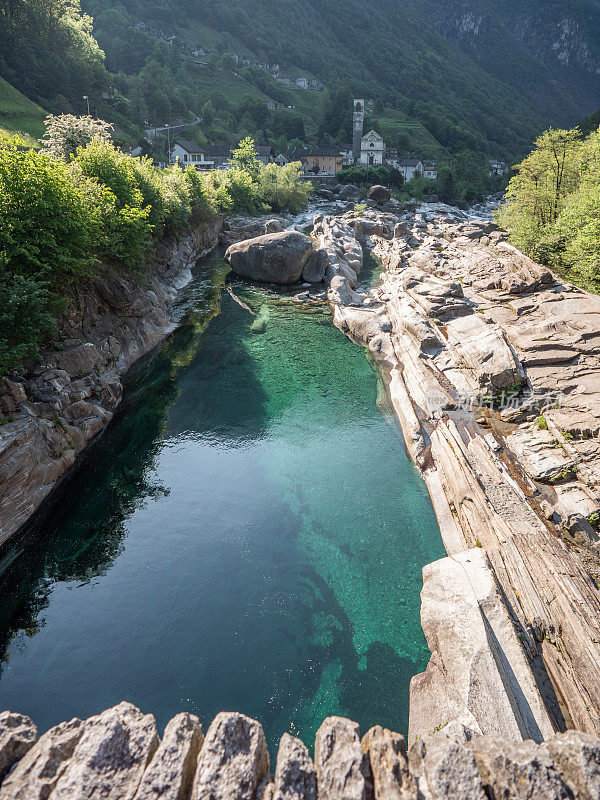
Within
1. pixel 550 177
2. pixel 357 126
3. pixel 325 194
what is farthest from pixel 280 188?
pixel 357 126

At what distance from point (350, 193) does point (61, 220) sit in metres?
93.6

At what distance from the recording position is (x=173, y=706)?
1060 centimetres

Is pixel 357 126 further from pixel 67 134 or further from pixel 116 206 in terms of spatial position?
pixel 116 206

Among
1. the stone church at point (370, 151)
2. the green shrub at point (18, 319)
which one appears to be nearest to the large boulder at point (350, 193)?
the stone church at point (370, 151)

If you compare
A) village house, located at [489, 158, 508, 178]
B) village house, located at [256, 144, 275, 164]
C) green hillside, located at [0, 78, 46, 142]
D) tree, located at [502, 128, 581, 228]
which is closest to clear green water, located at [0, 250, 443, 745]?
tree, located at [502, 128, 581, 228]

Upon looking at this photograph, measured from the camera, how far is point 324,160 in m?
126

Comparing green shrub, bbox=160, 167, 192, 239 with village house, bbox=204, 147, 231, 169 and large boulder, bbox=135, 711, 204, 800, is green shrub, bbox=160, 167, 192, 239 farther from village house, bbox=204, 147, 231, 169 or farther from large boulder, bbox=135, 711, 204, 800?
village house, bbox=204, 147, 231, 169

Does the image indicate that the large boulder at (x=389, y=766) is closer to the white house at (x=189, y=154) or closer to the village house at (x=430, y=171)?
the white house at (x=189, y=154)

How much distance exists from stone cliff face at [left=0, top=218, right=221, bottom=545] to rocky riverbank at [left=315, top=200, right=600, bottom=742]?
564 inches

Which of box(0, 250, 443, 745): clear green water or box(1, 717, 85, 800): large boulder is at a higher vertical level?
box(1, 717, 85, 800): large boulder

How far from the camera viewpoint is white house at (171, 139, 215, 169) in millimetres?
107000

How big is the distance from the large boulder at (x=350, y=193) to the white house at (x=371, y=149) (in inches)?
1496

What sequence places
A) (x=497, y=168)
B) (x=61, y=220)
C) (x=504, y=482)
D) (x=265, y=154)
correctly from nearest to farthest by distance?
(x=504, y=482), (x=61, y=220), (x=265, y=154), (x=497, y=168)

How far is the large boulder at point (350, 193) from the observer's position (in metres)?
97.6
